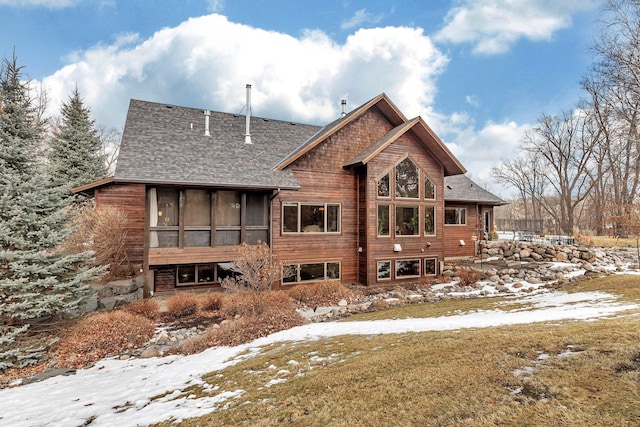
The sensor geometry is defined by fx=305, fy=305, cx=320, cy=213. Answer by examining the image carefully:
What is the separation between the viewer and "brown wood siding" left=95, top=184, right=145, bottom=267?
38.7 ft

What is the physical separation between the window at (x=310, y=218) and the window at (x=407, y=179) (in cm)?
292

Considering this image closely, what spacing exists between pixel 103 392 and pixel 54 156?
20669 millimetres

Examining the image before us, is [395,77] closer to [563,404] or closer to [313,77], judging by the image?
[313,77]

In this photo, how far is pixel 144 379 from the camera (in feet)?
16.9

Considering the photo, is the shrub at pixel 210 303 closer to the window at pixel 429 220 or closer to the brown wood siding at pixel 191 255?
the brown wood siding at pixel 191 255

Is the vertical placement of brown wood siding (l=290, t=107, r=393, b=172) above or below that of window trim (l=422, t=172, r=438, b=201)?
above

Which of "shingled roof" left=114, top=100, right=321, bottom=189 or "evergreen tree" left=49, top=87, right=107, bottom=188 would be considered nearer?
"shingled roof" left=114, top=100, right=321, bottom=189

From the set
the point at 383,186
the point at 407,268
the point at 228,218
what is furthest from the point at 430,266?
the point at 228,218

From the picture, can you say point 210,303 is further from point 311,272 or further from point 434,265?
point 434,265

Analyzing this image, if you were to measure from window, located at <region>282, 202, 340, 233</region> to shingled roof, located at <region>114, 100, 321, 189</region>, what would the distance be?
1146 mm

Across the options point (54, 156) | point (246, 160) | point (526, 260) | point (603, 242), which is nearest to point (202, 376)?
point (246, 160)

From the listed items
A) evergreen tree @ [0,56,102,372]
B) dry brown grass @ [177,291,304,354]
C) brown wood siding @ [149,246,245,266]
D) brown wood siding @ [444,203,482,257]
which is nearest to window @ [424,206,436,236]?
brown wood siding @ [444,203,482,257]

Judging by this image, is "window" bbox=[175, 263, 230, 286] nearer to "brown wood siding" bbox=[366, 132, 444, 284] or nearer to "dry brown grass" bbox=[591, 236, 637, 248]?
"brown wood siding" bbox=[366, 132, 444, 284]

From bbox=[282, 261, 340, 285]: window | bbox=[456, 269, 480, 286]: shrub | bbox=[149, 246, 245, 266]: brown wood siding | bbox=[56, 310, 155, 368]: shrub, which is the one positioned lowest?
bbox=[56, 310, 155, 368]: shrub
